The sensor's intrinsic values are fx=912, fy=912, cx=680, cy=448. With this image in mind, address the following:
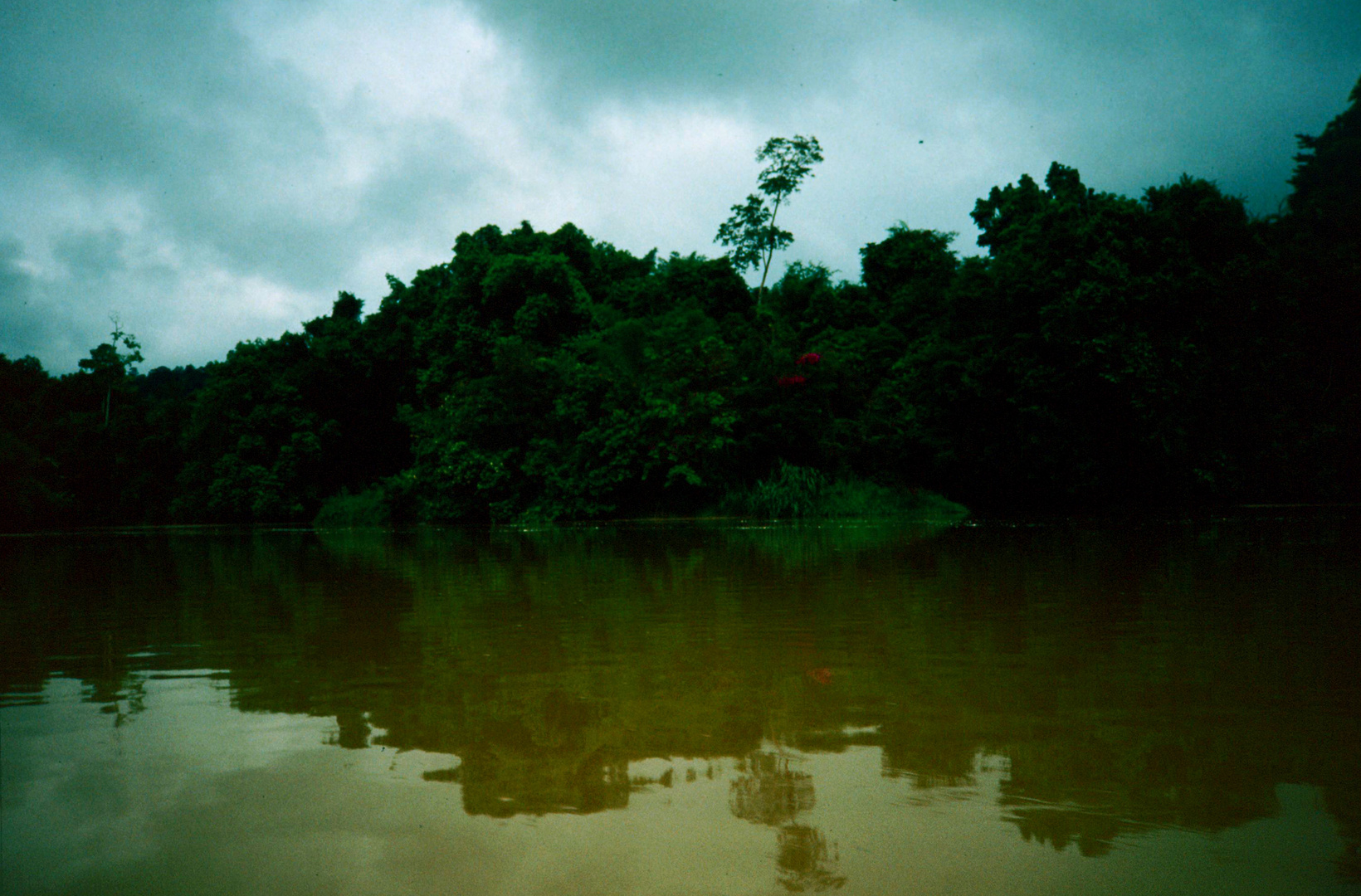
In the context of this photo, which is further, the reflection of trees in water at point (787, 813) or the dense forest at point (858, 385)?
the dense forest at point (858, 385)

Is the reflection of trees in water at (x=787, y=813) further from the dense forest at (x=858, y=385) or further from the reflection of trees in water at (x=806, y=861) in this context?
the dense forest at (x=858, y=385)

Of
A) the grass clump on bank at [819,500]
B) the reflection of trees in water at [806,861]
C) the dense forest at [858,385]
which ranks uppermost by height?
the dense forest at [858,385]

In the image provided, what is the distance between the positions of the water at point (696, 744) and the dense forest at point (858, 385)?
63.9 ft

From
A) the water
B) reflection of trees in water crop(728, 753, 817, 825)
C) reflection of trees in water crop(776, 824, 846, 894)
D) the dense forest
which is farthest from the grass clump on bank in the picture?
reflection of trees in water crop(776, 824, 846, 894)

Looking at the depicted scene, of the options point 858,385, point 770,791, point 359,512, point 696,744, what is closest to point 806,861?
point 770,791

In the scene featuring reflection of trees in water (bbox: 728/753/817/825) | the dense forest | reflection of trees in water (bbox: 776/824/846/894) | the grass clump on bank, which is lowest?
reflection of trees in water (bbox: 776/824/846/894)

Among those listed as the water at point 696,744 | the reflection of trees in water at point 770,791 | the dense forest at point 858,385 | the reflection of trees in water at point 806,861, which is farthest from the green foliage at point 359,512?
the reflection of trees in water at point 806,861

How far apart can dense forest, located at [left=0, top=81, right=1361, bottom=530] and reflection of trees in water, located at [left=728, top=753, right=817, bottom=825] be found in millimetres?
23134

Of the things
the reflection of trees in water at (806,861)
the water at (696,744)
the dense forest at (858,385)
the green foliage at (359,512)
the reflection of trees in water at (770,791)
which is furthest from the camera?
the green foliage at (359,512)

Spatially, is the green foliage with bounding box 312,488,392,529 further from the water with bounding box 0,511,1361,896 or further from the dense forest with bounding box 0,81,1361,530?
the water with bounding box 0,511,1361,896

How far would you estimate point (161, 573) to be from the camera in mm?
11109

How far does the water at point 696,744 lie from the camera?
2.32 m

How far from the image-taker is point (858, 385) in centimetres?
3041

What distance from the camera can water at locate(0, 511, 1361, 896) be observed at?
232 centimetres
